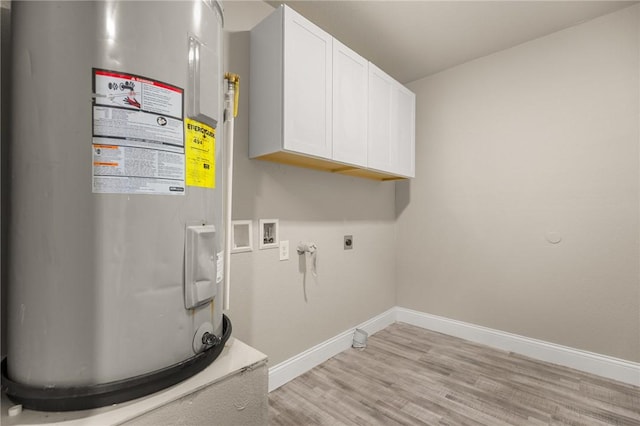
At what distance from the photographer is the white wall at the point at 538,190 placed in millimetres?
2141

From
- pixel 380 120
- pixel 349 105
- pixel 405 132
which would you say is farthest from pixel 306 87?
pixel 405 132

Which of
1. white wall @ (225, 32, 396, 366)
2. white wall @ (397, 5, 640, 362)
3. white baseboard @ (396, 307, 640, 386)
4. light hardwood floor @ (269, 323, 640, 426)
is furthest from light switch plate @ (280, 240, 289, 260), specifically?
white baseboard @ (396, 307, 640, 386)

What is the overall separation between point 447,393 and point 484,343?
1006mm

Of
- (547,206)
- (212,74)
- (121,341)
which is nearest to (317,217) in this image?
(212,74)

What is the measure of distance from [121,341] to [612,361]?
10.2 feet

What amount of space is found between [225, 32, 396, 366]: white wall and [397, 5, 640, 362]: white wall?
622mm

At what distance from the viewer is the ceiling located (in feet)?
6.71

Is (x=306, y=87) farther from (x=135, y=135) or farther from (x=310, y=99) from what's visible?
(x=135, y=135)

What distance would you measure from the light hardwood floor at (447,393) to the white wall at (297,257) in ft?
0.98

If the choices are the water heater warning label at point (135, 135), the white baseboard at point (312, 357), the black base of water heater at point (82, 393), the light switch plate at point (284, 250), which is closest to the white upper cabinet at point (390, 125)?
the light switch plate at point (284, 250)

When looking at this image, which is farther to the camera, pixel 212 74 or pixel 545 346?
pixel 545 346

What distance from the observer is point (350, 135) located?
6.98 ft

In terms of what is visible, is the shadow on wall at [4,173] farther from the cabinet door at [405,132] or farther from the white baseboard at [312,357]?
the cabinet door at [405,132]

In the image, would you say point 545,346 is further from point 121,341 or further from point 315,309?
point 121,341
